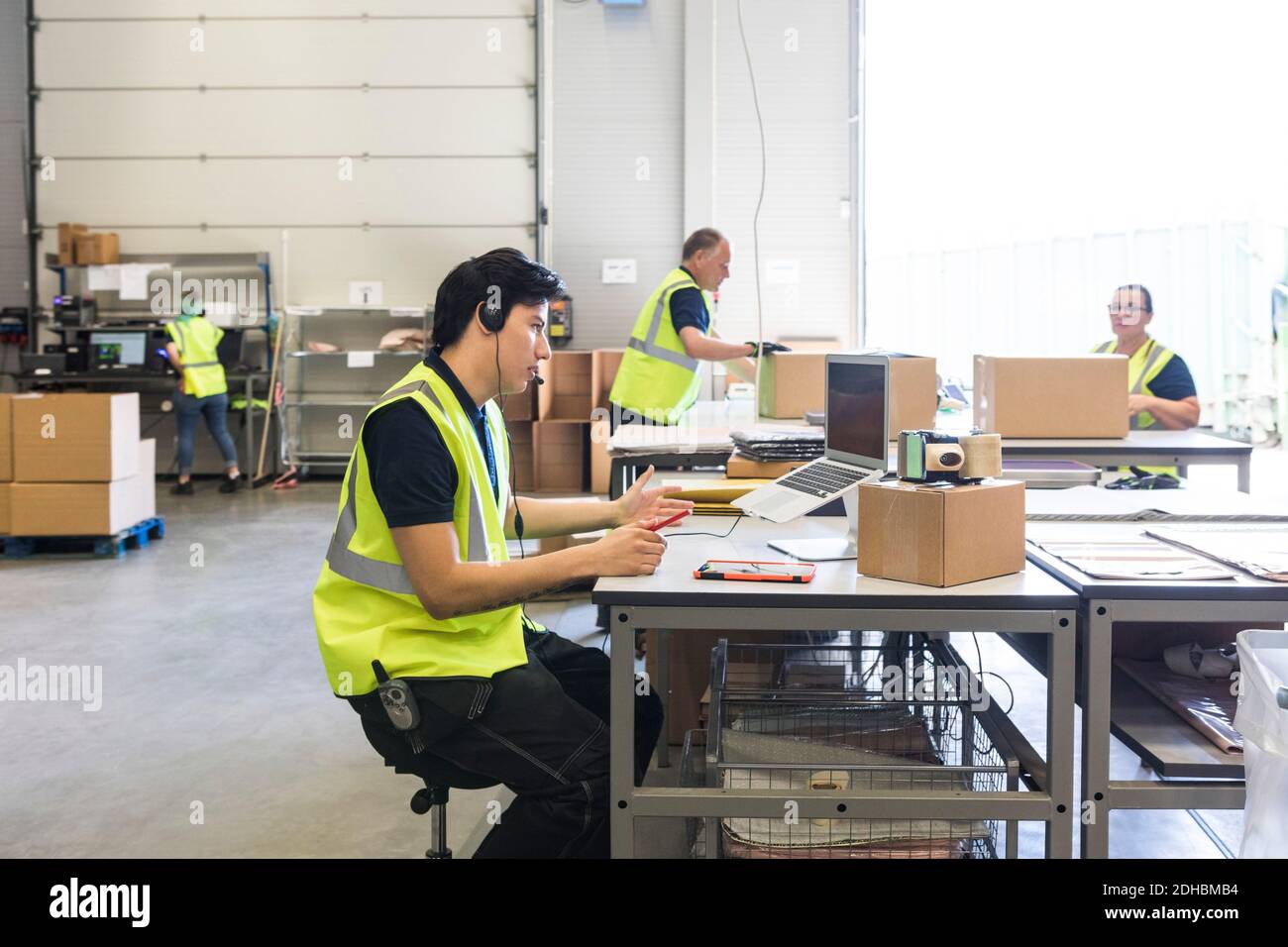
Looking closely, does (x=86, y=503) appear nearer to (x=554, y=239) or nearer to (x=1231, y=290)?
(x=554, y=239)

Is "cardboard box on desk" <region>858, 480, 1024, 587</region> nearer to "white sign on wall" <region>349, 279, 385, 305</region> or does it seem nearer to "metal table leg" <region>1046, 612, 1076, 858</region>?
"metal table leg" <region>1046, 612, 1076, 858</region>

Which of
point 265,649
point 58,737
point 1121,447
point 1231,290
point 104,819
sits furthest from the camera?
point 1231,290

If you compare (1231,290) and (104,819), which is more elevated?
(1231,290)

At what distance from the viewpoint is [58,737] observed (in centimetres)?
349

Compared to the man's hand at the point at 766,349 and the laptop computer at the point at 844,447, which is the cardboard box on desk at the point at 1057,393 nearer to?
the man's hand at the point at 766,349

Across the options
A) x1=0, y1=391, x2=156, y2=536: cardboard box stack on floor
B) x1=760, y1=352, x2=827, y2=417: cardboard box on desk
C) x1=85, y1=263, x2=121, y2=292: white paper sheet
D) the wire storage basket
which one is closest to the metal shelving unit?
x1=85, y1=263, x2=121, y2=292: white paper sheet

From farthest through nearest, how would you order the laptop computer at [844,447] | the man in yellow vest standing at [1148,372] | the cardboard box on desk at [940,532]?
1. the man in yellow vest standing at [1148,372]
2. the laptop computer at [844,447]
3. the cardboard box on desk at [940,532]

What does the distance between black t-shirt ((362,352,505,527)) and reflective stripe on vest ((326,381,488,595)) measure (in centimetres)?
4

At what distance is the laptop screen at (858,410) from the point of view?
7.46 ft

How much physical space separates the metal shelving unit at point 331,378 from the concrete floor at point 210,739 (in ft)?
11.0

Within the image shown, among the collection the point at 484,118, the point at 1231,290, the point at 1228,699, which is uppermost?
the point at 484,118

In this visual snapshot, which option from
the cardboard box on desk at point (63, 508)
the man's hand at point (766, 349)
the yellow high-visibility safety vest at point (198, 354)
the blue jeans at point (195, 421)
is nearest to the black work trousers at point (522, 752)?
the man's hand at point (766, 349)
